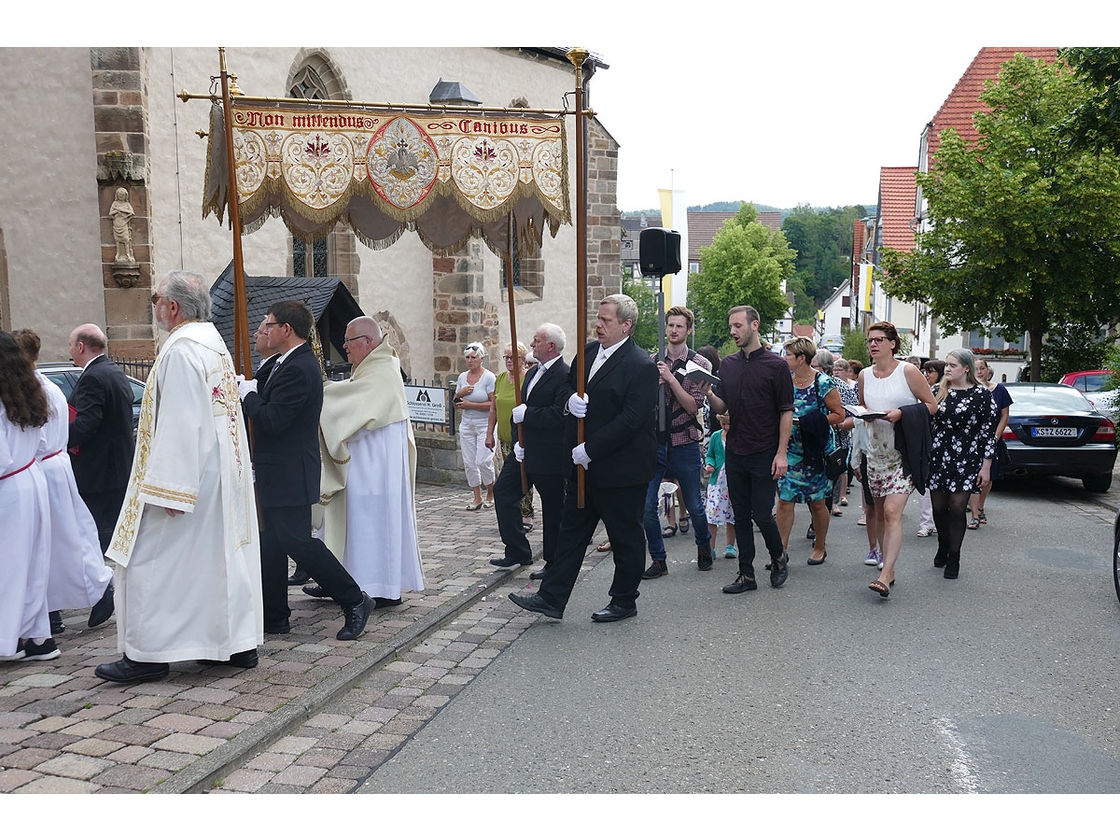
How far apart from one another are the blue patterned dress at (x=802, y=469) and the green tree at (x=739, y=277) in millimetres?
59333

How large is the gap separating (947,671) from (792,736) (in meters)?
1.52

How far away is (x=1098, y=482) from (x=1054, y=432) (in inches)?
44.1

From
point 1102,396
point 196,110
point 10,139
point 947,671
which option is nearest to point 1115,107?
point 947,671

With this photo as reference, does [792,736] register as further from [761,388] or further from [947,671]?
[761,388]

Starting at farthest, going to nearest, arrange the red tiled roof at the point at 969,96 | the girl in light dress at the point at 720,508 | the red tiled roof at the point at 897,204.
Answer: the red tiled roof at the point at 897,204
the red tiled roof at the point at 969,96
the girl in light dress at the point at 720,508

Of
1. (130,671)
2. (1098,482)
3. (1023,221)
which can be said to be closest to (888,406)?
(130,671)

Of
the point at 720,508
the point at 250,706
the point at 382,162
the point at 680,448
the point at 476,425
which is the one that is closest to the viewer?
the point at 250,706

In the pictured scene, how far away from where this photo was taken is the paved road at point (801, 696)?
439cm

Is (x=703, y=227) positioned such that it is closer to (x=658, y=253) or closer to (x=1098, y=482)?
(x=1098, y=482)

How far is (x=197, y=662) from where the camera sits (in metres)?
5.77

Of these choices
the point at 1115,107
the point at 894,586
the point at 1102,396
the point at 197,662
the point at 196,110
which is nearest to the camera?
the point at 197,662

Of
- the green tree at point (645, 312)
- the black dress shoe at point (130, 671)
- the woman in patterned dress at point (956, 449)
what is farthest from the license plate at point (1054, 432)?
the green tree at point (645, 312)

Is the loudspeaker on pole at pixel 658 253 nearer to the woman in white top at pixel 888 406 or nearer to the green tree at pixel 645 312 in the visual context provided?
the woman in white top at pixel 888 406

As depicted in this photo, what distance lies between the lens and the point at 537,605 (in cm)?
689
